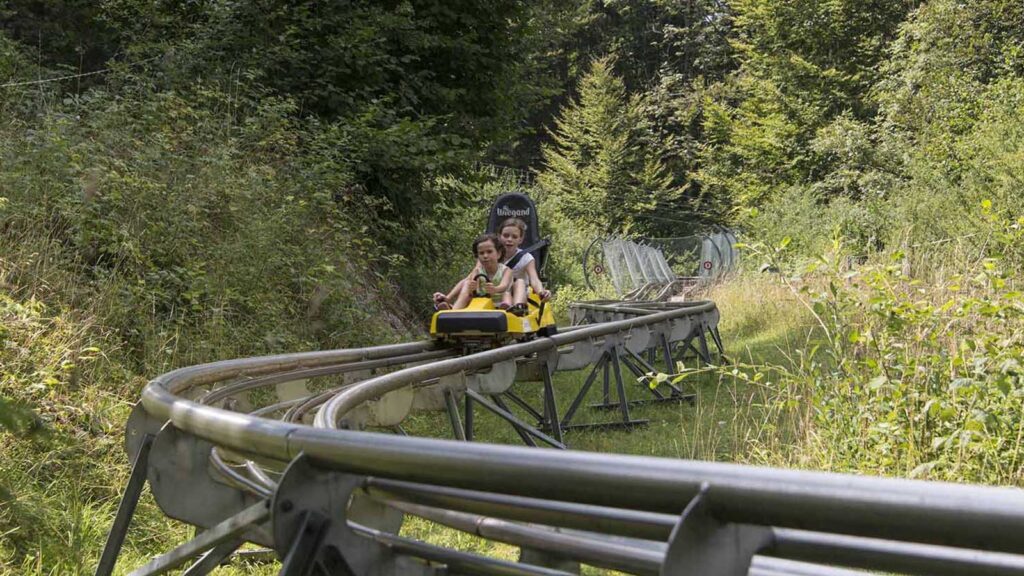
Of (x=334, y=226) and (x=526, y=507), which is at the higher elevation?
(x=526, y=507)

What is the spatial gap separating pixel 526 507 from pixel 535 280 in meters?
5.88

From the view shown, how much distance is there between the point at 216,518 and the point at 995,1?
21774 mm

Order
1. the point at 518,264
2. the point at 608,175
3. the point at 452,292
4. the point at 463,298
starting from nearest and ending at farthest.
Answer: the point at 463,298 → the point at 452,292 → the point at 518,264 → the point at 608,175

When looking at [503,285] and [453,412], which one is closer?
[453,412]

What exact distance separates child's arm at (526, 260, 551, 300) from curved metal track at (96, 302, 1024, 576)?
392cm

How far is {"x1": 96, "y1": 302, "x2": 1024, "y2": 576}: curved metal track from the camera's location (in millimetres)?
1020

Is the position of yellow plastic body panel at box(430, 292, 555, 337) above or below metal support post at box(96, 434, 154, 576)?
below

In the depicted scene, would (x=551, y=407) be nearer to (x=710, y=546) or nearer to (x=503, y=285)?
(x=503, y=285)

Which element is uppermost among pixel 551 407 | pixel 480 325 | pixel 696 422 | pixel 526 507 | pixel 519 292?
pixel 526 507

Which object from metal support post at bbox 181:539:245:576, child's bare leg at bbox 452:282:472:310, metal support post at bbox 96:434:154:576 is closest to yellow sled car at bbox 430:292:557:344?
child's bare leg at bbox 452:282:472:310

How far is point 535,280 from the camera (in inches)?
293

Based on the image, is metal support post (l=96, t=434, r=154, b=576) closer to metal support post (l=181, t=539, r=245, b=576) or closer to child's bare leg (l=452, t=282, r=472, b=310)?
metal support post (l=181, t=539, r=245, b=576)

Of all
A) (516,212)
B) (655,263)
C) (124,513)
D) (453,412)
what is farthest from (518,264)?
(655,263)

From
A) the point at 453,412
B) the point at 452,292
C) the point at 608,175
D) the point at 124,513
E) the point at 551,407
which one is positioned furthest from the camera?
the point at 608,175
